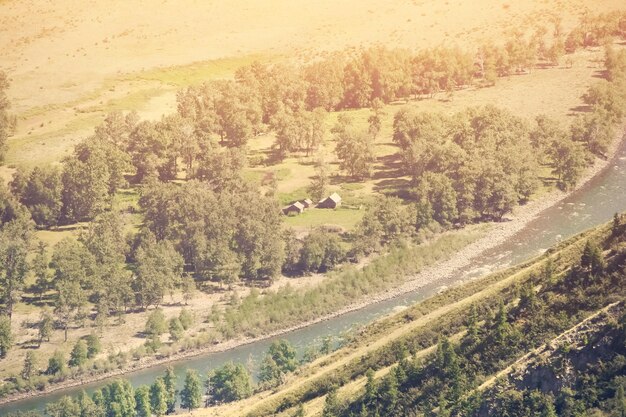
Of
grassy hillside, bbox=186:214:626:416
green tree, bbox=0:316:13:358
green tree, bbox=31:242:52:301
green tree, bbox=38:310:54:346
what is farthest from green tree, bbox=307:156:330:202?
grassy hillside, bbox=186:214:626:416

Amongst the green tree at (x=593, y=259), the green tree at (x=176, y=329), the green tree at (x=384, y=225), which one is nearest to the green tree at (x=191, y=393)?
the green tree at (x=176, y=329)

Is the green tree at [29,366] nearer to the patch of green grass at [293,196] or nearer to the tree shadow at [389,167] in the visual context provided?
the patch of green grass at [293,196]

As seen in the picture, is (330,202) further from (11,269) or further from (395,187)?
(11,269)

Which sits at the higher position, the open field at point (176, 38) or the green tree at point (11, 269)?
the open field at point (176, 38)

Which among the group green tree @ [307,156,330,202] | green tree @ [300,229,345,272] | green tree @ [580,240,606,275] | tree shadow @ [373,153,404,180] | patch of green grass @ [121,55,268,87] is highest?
patch of green grass @ [121,55,268,87]

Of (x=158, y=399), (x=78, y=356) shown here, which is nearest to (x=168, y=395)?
(x=158, y=399)

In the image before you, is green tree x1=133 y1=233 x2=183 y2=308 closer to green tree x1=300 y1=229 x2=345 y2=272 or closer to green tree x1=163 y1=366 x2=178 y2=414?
green tree x1=300 y1=229 x2=345 y2=272
